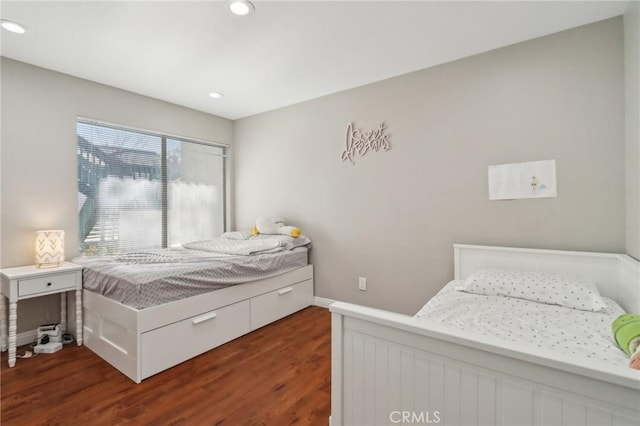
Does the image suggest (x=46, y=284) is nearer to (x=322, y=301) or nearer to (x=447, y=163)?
(x=322, y=301)

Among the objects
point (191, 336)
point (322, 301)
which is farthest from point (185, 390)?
point (322, 301)

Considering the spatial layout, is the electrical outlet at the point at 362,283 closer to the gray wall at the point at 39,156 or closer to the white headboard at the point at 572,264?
the white headboard at the point at 572,264

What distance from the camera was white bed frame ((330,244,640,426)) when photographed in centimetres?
75

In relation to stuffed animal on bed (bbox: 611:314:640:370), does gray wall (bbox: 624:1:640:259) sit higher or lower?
higher

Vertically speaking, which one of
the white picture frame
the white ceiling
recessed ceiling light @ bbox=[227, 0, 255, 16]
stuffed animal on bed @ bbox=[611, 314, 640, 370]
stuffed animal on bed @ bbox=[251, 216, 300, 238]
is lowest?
stuffed animal on bed @ bbox=[611, 314, 640, 370]

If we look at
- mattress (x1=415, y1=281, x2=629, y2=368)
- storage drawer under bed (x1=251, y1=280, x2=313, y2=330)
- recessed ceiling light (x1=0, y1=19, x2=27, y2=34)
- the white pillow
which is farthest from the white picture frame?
recessed ceiling light (x1=0, y1=19, x2=27, y2=34)

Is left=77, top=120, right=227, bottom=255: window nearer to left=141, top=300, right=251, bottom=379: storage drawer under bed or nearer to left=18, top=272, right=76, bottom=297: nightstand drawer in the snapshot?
left=18, top=272, right=76, bottom=297: nightstand drawer

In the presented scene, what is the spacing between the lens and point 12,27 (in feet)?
6.61

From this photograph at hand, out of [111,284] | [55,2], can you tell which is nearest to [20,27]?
[55,2]

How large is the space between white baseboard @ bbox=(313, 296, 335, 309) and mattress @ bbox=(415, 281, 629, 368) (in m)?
1.64

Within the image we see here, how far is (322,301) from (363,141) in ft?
5.94

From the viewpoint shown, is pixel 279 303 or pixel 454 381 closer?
pixel 454 381

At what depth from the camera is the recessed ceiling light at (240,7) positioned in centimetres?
178

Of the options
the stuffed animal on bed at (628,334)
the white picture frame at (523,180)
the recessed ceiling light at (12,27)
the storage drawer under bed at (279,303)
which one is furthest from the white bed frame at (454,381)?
the recessed ceiling light at (12,27)
